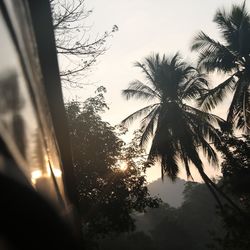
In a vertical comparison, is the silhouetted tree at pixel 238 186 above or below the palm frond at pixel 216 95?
below

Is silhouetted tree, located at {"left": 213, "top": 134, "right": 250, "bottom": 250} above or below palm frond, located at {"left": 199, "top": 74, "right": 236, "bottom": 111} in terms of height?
below

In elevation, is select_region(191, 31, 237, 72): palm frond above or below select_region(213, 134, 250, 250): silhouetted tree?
above

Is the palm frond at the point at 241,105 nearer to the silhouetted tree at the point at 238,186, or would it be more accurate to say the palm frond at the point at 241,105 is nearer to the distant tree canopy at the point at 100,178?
the silhouetted tree at the point at 238,186

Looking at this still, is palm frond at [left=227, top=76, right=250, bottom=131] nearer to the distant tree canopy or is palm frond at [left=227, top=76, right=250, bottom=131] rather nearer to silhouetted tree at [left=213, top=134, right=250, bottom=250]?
silhouetted tree at [left=213, top=134, right=250, bottom=250]

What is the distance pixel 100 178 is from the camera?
758 inches

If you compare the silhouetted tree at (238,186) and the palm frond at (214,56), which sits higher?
the palm frond at (214,56)

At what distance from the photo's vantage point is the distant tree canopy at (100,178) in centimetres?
1864

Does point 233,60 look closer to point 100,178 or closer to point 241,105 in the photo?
point 241,105

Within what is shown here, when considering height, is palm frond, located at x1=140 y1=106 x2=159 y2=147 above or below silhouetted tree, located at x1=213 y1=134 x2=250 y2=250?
above

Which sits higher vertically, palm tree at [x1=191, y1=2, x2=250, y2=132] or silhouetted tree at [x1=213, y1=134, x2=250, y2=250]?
palm tree at [x1=191, y1=2, x2=250, y2=132]

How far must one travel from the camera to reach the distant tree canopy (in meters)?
18.6

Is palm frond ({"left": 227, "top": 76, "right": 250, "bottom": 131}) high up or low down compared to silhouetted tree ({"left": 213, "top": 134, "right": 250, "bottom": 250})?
up

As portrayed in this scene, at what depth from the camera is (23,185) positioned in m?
1.09

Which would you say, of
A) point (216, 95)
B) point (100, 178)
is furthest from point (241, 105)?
point (100, 178)
